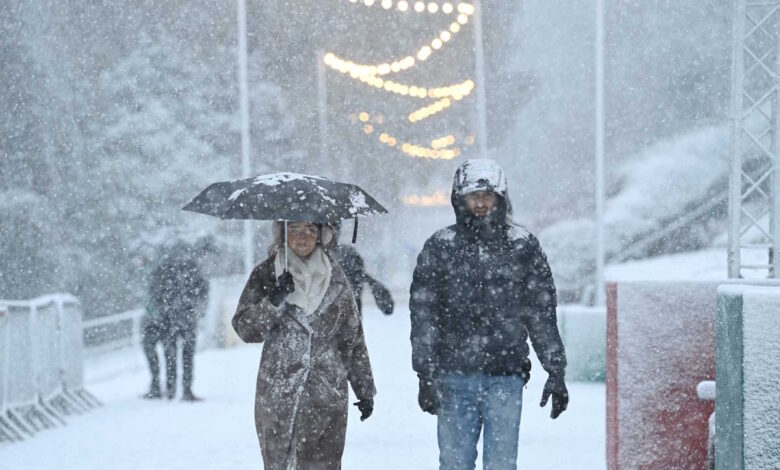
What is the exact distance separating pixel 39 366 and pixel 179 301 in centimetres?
166

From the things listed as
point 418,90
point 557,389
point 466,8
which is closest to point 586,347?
point 557,389

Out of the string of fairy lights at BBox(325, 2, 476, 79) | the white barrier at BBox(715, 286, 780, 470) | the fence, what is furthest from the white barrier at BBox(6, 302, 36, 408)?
the string of fairy lights at BBox(325, 2, 476, 79)

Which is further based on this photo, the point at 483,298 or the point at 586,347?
the point at 586,347

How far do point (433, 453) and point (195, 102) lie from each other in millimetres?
23519

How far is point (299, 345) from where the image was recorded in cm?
502

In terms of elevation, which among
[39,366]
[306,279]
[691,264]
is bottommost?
[39,366]

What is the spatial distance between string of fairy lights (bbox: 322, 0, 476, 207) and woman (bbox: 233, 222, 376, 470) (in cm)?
3128

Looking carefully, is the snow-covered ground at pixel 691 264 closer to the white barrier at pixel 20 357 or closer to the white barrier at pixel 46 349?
the white barrier at pixel 46 349

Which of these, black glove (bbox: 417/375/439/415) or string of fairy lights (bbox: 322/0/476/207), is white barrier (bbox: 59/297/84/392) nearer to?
black glove (bbox: 417/375/439/415)

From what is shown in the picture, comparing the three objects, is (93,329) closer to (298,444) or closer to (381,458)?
(381,458)

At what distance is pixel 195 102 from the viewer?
100ft

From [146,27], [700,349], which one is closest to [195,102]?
[146,27]

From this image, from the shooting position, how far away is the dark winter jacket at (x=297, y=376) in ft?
16.4

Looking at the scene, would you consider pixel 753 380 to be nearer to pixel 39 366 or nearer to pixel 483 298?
pixel 483 298
